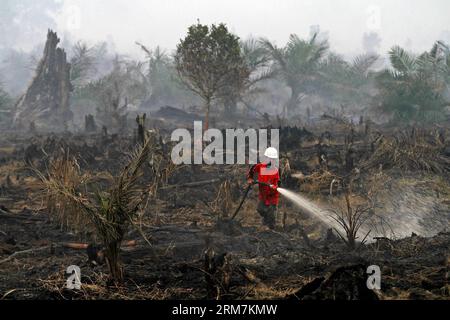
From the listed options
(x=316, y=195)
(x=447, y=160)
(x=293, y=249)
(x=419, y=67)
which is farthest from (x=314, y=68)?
(x=293, y=249)

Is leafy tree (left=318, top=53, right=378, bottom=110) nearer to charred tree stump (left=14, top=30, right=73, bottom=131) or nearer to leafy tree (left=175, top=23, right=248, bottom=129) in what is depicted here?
charred tree stump (left=14, top=30, right=73, bottom=131)

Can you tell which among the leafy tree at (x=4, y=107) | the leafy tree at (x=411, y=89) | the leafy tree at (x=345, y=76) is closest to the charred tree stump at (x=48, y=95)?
the leafy tree at (x=4, y=107)

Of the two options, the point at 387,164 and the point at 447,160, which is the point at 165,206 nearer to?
the point at 387,164

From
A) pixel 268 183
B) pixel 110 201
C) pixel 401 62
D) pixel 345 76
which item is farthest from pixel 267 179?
pixel 345 76

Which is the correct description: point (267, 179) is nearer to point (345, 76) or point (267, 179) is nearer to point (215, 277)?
point (215, 277)

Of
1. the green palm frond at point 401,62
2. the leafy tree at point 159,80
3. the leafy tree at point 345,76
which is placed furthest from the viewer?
the leafy tree at point 159,80

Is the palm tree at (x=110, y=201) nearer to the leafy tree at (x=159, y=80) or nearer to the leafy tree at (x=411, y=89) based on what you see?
the leafy tree at (x=411, y=89)

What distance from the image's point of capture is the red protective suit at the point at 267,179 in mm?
7895

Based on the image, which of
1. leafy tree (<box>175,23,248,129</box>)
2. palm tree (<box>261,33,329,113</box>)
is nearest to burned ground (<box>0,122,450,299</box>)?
leafy tree (<box>175,23,248,129</box>)

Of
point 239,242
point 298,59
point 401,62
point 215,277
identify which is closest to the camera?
point 215,277

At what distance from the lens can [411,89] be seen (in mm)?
20859

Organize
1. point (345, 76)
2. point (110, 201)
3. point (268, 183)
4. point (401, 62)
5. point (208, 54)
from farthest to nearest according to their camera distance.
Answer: point (345, 76) → point (401, 62) → point (208, 54) → point (268, 183) → point (110, 201)

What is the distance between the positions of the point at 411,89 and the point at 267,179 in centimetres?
1539

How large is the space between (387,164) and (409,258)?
6437 mm
